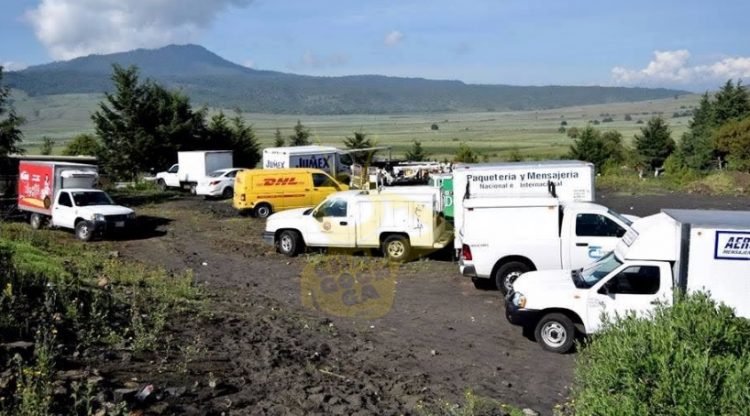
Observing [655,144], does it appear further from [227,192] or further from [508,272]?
[508,272]

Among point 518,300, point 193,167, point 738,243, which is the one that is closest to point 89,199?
point 193,167

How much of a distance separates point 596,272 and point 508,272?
326 cm

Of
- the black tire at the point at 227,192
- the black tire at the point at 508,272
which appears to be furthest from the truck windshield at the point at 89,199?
the black tire at the point at 508,272

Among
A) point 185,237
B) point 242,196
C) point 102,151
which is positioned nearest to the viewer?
point 185,237

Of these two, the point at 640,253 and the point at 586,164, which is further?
the point at 586,164

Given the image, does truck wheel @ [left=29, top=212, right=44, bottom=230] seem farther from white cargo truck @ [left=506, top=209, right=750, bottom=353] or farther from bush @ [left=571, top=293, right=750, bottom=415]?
bush @ [left=571, top=293, right=750, bottom=415]

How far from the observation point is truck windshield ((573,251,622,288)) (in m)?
10.1

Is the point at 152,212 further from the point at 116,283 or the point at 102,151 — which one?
the point at 102,151

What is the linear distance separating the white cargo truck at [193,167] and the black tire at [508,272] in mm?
26100

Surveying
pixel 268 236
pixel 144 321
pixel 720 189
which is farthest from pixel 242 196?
pixel 720 189

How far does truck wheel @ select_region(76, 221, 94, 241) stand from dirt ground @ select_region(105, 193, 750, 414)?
4726 mm

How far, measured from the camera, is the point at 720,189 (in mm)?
33812

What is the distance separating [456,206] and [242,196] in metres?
11.1

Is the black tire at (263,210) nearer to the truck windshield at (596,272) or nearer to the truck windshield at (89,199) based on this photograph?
the truck windshield at (89,199)
